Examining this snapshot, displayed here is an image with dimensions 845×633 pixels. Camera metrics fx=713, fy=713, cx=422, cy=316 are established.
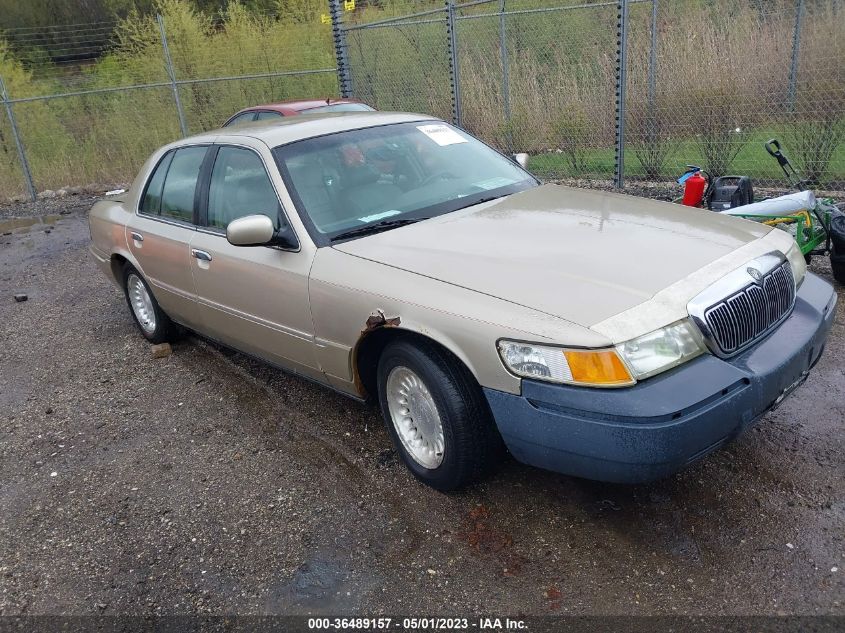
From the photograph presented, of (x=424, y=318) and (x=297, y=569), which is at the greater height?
(x=424, y=318)

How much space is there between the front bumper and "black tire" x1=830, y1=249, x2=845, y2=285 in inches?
112

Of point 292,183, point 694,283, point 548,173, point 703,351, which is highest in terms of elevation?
point 292,183

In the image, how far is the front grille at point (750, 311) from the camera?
271 cm

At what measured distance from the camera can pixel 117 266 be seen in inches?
219

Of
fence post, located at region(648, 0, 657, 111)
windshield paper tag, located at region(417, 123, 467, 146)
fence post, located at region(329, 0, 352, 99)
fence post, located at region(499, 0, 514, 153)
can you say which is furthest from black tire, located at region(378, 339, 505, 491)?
fence post, located at region(329, 0, 352, 99)

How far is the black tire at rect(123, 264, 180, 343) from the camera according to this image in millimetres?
5282

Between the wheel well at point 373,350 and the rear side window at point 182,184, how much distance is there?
1707 mm

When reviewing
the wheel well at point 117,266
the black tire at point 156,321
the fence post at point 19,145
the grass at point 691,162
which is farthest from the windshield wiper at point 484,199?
the fence post at point 19,145

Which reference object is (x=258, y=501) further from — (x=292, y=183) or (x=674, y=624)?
(x=674, y=624)

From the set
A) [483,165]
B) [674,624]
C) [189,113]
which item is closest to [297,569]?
[674,624]

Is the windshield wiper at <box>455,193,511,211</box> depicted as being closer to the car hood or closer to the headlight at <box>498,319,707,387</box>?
the car hood

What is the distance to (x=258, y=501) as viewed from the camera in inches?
135

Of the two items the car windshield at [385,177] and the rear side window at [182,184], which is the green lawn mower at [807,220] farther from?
the rear side window at [182,184]

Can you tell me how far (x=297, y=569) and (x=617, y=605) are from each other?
1262 mm
